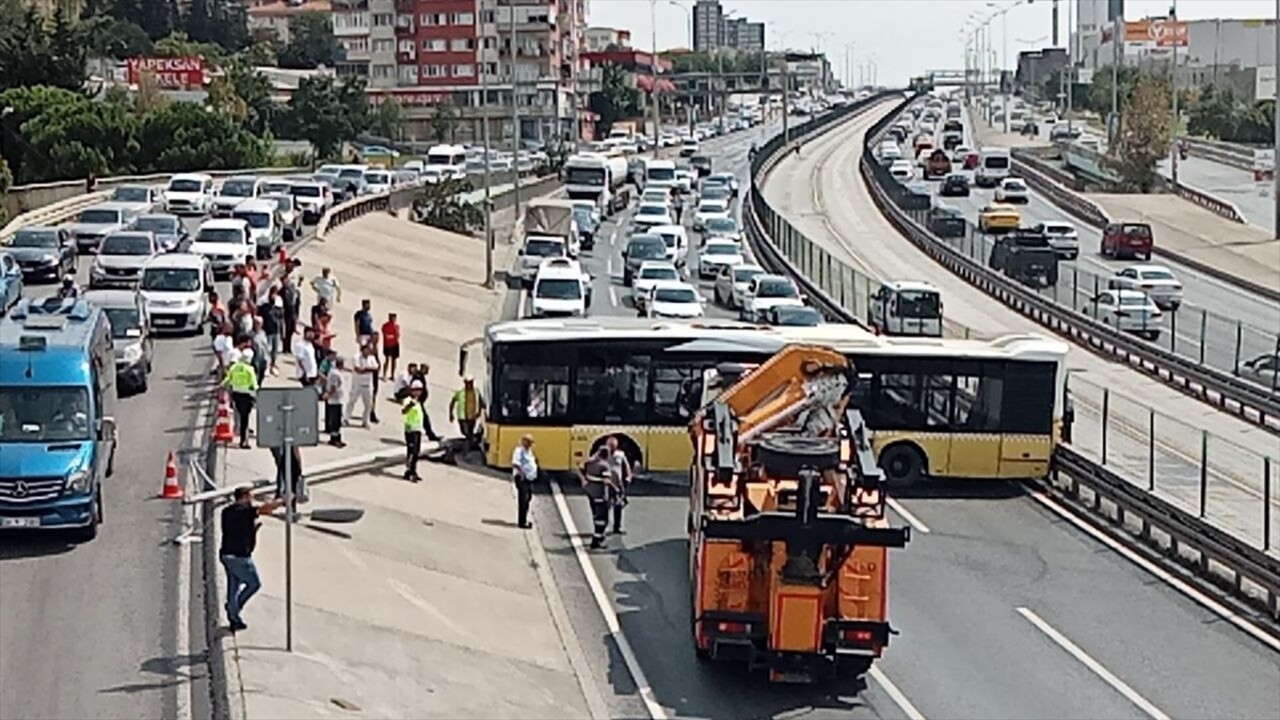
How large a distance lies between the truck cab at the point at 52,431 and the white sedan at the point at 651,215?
1928 inches

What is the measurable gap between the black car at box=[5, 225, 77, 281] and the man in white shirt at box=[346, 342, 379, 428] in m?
16.7

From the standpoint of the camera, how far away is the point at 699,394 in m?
30.2

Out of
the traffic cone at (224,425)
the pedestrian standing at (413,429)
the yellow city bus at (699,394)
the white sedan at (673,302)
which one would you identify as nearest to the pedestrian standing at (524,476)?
the pedestrian standing at (413,429)

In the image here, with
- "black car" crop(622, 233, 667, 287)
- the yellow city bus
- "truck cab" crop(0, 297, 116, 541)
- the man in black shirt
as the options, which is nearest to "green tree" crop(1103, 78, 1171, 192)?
"black car" crop(622, 233, 667, 287)

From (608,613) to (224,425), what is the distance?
284 inches

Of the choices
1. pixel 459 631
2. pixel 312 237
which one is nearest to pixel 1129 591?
pixel 459 631

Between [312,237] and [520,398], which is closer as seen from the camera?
[520,398]

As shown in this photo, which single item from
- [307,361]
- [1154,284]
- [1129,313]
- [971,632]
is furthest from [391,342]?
[1154,284]

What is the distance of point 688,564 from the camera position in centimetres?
2502

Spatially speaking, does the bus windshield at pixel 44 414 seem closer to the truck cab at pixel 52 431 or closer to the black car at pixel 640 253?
the truck cab at pixel 52 431

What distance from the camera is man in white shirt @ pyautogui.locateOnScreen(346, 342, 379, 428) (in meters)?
31.7

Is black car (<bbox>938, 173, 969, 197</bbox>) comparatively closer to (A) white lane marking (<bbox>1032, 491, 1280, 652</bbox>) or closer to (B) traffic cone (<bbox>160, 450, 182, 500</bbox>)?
(A) white lane marking (<bbox>1032, 491, 1280, 652</bbox>)

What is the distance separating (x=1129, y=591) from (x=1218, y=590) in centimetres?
110

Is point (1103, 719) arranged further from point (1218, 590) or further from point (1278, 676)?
point (1218, 590)
